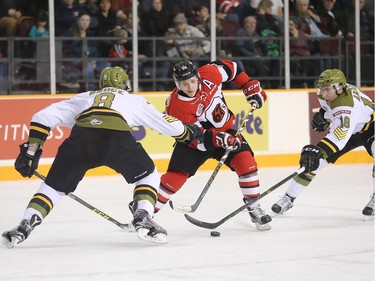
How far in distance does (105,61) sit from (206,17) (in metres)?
1.03

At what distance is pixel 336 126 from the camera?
20.7 feet

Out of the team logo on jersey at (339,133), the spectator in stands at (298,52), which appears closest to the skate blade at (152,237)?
the team logo on jersey at (339,133)

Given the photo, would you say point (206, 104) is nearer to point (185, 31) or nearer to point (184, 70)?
point (184, 70)

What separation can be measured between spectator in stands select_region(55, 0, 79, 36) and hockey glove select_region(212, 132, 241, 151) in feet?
11.5

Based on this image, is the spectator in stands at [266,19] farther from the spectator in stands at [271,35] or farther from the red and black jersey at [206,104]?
the red and black jersey at [206,104]

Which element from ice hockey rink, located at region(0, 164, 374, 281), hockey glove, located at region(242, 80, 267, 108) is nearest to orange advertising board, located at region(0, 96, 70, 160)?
ice hockey rink, located at region(0, 164, 374, 281)

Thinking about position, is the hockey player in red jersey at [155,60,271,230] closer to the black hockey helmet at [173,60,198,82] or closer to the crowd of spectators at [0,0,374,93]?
the black hockey helmet at [173,60,198,82]

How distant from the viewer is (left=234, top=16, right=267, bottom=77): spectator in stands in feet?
32.9

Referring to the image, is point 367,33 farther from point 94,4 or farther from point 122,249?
point 122,249

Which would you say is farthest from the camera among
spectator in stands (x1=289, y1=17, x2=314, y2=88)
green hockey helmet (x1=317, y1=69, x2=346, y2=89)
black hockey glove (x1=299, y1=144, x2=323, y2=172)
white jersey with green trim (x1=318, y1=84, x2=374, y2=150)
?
spectator in stands (x1=289, y1=17, x2=314, y2=88)

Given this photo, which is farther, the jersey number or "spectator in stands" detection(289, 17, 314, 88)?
"spectator in stands" detection(289, 17, 314, 88)

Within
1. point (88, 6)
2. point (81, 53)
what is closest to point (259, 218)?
point (81, 53)

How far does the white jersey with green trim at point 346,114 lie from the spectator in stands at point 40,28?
10.4 ft

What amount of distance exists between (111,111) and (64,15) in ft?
12.7
